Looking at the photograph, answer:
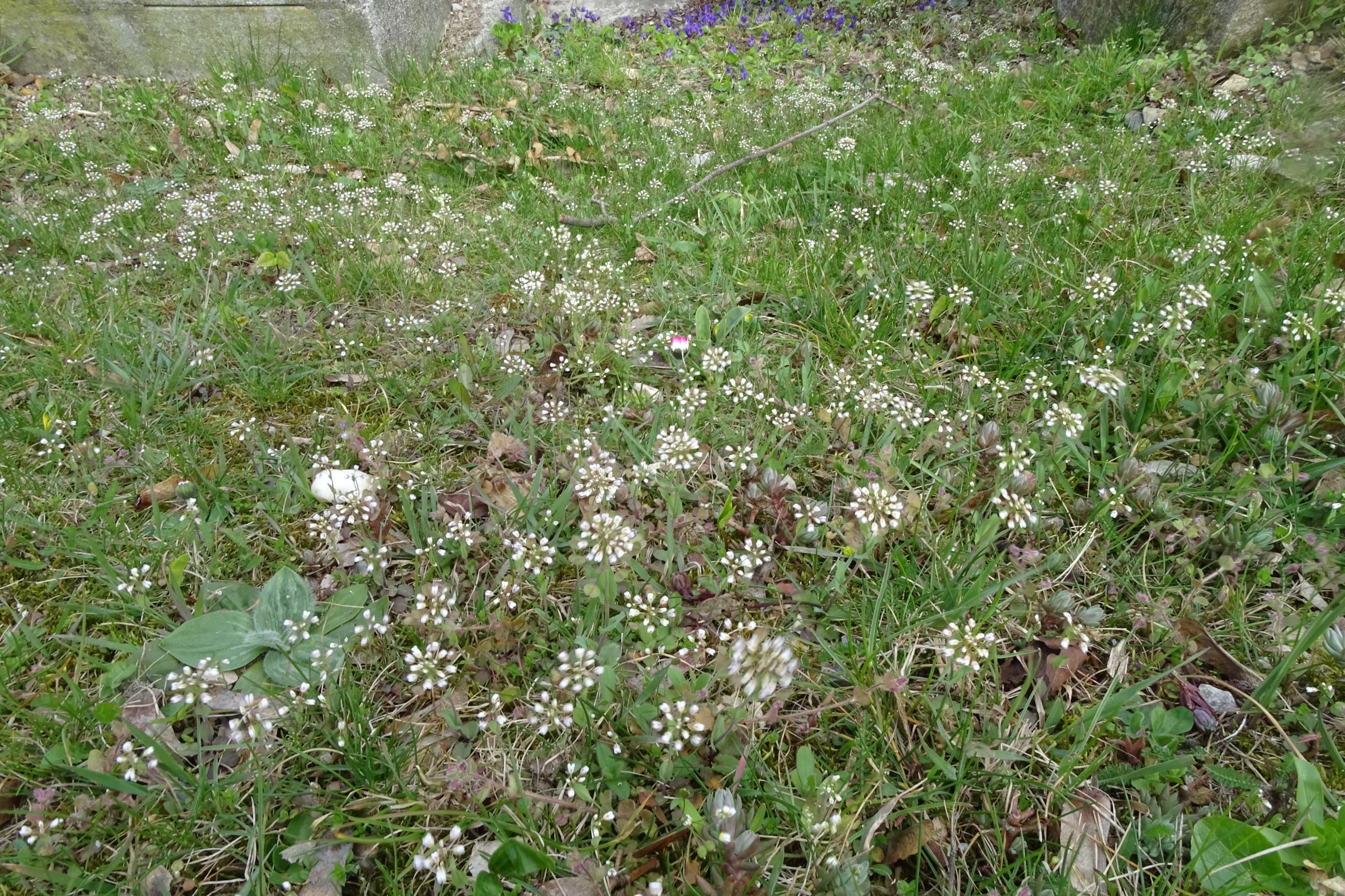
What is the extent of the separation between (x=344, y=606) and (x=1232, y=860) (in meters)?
2.33

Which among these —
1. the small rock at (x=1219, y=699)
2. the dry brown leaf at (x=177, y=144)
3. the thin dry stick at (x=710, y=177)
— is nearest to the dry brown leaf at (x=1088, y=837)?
the small rock at (x=1219, y=699)

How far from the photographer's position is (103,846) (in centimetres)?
164

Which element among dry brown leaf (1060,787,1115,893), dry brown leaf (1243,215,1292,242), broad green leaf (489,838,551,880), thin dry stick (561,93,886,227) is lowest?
dry brown leaf (1060,787,1115,893)

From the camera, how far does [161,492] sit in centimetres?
247

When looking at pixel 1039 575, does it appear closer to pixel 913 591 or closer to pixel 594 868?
pixel 913 591

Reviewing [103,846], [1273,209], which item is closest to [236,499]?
[103,846]

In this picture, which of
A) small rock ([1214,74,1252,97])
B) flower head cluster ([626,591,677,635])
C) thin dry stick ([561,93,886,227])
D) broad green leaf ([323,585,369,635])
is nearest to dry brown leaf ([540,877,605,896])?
flower head cluster ([626,591,677,635])

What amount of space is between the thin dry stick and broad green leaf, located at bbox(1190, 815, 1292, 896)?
346cm

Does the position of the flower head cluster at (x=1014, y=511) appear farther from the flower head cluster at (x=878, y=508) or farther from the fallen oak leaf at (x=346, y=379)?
the fallen oak leaf at (x=346, y=379)

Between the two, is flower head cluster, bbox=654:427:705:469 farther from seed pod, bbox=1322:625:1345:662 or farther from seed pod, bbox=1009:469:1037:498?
seed pod, bbox=1322:625:1345:662

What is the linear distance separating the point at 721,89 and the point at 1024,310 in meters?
4.19

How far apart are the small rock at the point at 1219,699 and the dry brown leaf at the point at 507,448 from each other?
2251 mm

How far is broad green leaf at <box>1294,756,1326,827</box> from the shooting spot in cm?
152

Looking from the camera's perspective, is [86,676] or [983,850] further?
[86,676]
